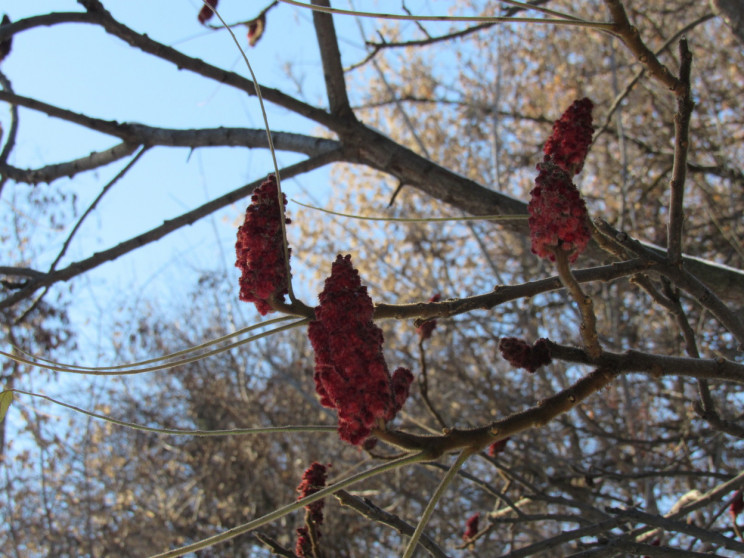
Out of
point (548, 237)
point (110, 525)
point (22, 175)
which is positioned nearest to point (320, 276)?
point (110, 525)

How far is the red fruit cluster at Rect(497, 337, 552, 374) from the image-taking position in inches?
48.3

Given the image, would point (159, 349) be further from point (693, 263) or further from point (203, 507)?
point (693, 263)

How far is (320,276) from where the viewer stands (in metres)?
9.23

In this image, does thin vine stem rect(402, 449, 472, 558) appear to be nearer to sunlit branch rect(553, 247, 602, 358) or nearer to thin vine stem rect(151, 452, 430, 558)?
thin vine stem rect(151, 452, 430, 558)

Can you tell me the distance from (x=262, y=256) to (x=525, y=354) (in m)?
0.52

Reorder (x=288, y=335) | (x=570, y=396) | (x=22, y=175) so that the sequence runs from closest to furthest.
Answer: (x=570, y=396) < (x=22, y=175) < (x=288, y=335)

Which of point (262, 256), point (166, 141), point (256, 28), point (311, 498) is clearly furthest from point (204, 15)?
point (311, 498)

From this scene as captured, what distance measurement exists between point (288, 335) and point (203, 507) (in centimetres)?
271

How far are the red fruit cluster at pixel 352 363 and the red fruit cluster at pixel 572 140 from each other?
0.69m

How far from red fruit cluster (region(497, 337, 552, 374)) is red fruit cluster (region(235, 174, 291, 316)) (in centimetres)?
43

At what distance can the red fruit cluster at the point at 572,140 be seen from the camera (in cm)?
143

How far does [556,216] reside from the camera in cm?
89

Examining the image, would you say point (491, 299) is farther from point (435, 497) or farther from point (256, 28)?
point (256, 28)

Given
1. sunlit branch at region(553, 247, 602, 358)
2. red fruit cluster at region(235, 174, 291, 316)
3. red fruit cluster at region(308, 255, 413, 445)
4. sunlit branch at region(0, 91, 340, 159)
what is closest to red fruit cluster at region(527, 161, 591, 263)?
sunlit branch at region(553, 247, 602, 358)
